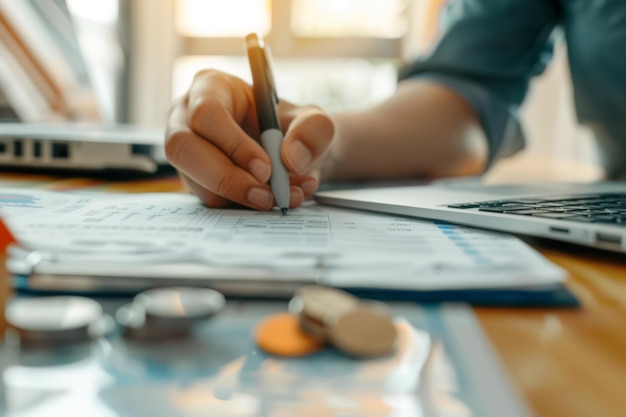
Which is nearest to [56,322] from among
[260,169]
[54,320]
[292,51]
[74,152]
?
Result: [54,320]

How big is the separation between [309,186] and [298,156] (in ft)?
0.20

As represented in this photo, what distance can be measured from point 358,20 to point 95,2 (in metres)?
1.05

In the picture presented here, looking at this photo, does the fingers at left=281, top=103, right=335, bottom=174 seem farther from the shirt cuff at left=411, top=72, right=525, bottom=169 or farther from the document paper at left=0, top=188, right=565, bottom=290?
the shirt cuff at left=411, top=72, right=525, bottom=169

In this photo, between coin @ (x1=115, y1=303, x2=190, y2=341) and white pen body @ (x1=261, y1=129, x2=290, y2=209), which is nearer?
coin @ (x1=115, y1=303, x2=190, y2=341)

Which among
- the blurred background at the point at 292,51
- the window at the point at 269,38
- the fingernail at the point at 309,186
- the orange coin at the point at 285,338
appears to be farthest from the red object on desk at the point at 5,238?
the window at the point at 269,38

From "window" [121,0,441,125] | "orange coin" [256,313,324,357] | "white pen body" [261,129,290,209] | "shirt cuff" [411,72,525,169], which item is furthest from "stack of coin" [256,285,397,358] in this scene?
"window" [121,0,441,125]

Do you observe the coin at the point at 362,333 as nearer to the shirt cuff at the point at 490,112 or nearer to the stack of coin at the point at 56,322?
the stack of coin at the point at 56,322

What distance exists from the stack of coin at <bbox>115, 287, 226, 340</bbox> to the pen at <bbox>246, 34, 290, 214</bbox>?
0.76ft

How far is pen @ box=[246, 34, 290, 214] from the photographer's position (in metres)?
0.45

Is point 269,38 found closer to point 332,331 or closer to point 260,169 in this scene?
point 260,169

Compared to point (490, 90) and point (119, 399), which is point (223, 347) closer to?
point (119, 399)

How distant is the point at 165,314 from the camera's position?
8.0 inches

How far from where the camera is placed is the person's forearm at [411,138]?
2.36 ft

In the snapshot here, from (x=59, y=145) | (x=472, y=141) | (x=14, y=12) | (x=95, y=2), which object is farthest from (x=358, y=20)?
(x=59, y=145)
